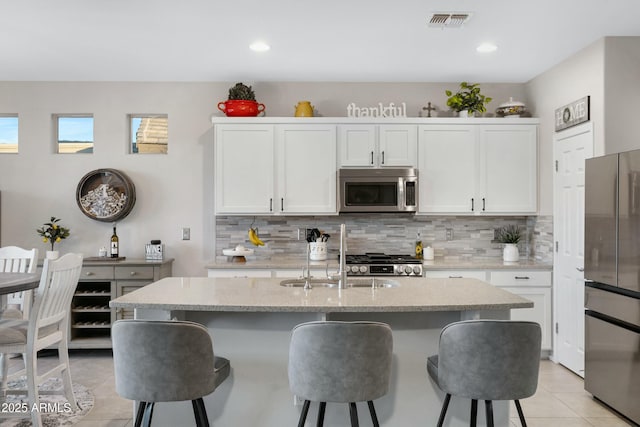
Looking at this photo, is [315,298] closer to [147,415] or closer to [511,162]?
[147,415]

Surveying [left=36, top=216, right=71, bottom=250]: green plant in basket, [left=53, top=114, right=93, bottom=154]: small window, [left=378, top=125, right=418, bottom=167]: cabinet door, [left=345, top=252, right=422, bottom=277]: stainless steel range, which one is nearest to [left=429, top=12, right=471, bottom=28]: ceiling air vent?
[left=378, top=125, right=418, bottom=167]: cabinet door

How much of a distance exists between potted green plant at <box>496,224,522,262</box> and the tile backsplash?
6 centimetres

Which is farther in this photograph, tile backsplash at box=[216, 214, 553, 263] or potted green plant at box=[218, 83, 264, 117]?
tile backsplash at box=[216, 214, 553, 263]

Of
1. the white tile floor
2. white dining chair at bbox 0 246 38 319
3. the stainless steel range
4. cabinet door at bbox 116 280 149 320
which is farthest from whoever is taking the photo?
cabinet door at bbox 116 280 149 320

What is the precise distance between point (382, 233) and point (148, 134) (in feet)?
8.55

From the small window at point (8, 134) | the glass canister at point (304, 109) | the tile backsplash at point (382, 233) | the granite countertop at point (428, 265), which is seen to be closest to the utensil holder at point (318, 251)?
the granite countertop at point (428, 265)

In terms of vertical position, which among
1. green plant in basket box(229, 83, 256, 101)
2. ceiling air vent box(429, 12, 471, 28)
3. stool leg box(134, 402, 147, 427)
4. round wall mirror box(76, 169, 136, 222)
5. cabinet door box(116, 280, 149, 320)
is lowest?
stool leg box(134, 402, 147, 427)

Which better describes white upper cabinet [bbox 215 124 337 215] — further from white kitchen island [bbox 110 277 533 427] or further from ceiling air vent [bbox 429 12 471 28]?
white kitchen island [bbox 110 277 533 427]

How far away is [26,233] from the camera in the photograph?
16.1 ft

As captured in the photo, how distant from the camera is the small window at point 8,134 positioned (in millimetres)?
4992

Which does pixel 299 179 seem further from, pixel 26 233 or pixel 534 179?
pixel 26 233

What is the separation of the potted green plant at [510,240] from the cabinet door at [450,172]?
0.48m

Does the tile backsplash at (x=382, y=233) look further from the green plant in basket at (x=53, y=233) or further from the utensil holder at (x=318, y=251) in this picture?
the green plant in basket at (x=53, y=233)

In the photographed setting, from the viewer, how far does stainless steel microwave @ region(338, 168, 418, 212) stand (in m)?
4.57
